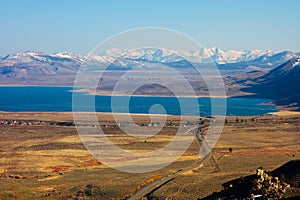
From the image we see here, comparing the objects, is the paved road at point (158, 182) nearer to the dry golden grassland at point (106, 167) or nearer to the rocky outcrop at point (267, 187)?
the dry golden grassland at point (106, 167)

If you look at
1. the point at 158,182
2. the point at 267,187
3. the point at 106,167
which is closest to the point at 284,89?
the point at 106,167

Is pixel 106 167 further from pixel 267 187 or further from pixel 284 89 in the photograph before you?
pixel 284 89

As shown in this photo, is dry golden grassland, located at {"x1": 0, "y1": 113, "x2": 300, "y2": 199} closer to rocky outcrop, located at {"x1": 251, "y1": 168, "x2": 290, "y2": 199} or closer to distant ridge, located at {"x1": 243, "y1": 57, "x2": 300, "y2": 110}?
rocky outcrop, located at {"x1": 251, "y1": 168, "x2": 290, "y2": 199}

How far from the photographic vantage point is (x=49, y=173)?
152 feet

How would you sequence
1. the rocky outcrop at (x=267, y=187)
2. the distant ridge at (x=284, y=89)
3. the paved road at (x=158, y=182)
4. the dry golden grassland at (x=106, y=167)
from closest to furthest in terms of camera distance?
the rocky outcrop at (x=267, y=187)
the paved road at (x=158, y=182)
the dry golden grassland at (x=106, y=167)
the distant ridge at (x=284, y=89)

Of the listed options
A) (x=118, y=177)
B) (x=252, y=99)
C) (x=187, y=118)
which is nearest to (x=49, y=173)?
(x=118, y=177)

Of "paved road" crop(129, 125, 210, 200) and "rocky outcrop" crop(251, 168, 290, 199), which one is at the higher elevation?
"rocky outcrop" crop(251, 168, 290, 199)

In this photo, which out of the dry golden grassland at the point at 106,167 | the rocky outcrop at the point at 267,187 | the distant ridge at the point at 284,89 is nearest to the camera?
the rocky outcrop at the point at 267,187

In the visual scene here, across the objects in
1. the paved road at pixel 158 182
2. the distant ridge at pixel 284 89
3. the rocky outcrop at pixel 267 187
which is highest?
the rocky outcrop at pixel 267 187

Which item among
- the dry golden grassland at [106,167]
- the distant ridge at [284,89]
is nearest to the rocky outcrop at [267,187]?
the dry golden grassland at [106,167]

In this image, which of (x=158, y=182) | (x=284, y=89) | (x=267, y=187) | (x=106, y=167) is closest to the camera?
(x=267, y=187)

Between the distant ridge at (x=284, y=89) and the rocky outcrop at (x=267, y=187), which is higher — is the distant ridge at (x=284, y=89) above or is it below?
below

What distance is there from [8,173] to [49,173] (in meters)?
3.70

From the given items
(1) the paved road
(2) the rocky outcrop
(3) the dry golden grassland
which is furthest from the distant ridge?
(2) the rocky outcrop
